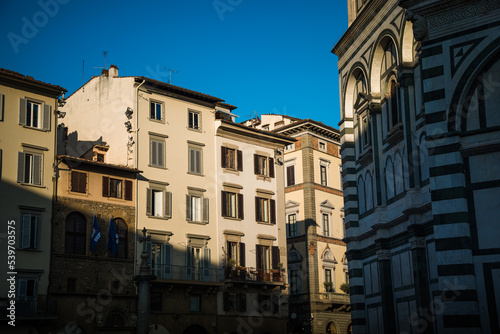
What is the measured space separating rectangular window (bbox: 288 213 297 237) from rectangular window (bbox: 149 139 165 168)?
17.0 m

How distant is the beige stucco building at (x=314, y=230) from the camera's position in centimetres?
5400

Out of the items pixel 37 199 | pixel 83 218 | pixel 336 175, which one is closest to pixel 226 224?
pixel 83 218

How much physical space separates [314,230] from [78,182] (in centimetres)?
2258

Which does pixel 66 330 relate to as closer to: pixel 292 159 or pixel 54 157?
pixel 54 157

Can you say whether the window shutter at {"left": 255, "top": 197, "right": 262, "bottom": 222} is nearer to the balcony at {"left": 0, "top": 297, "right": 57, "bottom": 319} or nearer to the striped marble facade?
the balcony at {"left": 0, "top": 297, "right": 57, "bottom": 319}

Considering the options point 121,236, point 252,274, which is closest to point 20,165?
point 121,236

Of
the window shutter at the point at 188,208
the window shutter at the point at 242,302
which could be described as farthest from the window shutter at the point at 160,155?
the window shutter at the point at 242,302

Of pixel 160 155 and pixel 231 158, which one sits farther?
pixel 231 158

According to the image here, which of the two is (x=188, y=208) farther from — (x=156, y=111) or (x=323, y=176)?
(x=323, y=176)

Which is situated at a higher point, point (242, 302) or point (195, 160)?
point (195, 160)

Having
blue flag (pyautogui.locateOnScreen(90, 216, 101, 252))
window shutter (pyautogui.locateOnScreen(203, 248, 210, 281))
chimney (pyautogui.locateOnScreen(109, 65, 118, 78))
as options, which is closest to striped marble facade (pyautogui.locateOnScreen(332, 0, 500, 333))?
blue flag (pyautogui.locateOnScreen(90, 216, 101, 252))

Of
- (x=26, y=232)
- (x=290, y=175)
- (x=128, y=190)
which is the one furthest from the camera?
(x=290, y=175)

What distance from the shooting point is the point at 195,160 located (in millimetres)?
44094

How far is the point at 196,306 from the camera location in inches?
1657
